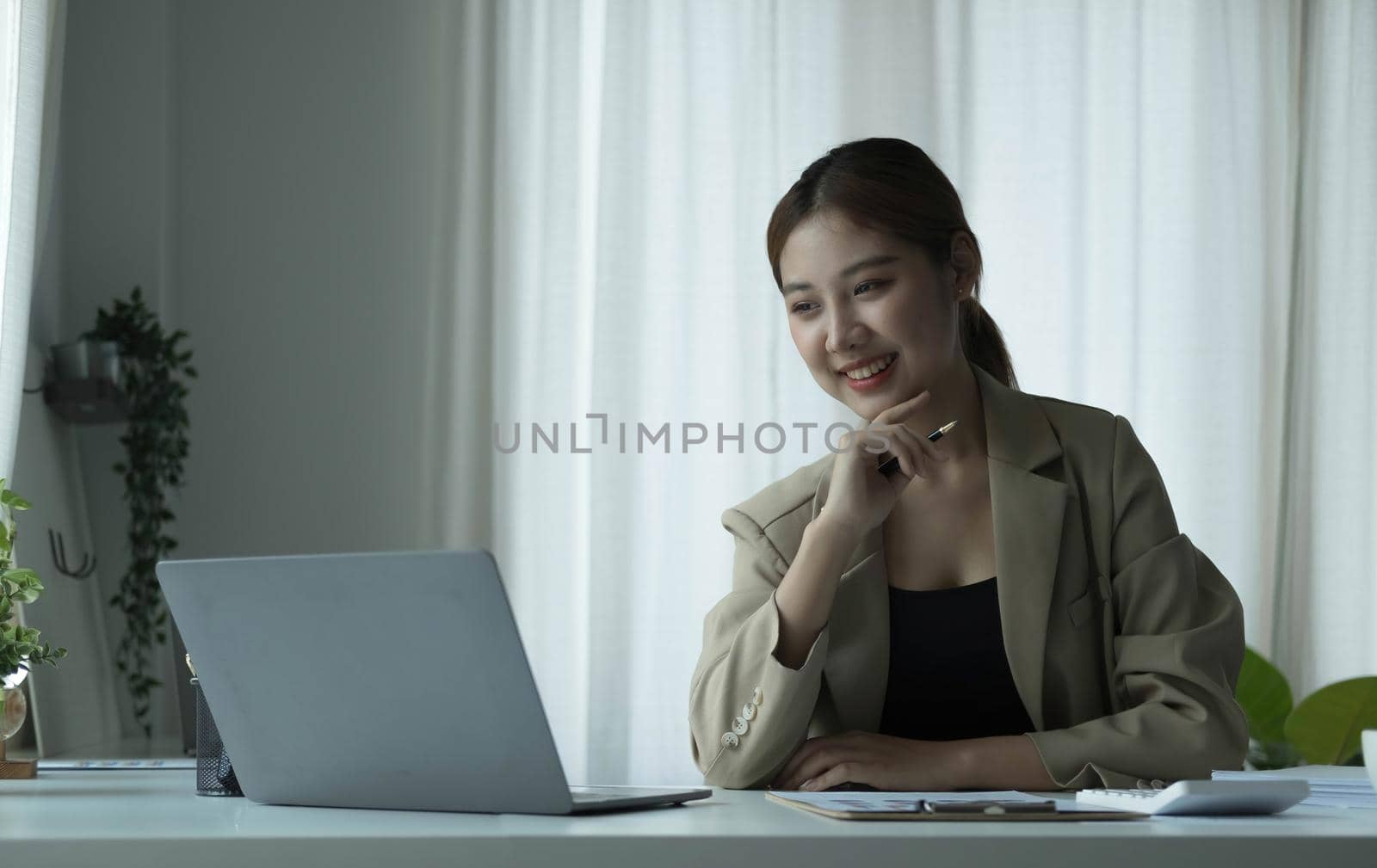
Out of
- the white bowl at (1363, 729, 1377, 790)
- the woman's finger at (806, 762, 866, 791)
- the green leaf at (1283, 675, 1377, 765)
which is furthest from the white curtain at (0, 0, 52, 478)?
the green leaf at (1283, 675, 1377, 765)

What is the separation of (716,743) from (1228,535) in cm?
245

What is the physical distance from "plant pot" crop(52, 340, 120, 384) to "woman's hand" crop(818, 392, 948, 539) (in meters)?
1.91

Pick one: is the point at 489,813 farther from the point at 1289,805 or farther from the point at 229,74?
the point at 229,74

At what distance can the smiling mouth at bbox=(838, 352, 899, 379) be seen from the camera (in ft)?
4.87

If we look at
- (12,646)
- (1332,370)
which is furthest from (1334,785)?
(1332,370)

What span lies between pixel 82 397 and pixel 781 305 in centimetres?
162

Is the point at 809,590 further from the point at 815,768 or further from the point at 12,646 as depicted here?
the point at 12,646

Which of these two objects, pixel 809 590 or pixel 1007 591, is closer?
pixel 809 590

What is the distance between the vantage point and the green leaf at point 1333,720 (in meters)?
2.98

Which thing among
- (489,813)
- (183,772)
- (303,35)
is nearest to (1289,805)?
(489,813)

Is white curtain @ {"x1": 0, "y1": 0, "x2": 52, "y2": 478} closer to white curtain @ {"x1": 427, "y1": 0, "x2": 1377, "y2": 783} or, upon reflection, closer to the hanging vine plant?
the hanging vine plant

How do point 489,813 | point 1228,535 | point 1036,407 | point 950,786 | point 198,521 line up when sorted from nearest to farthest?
point 489,813
point 950,786
point 1036,407
point 198,521
point 1228,535

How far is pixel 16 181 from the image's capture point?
2305 millimetres

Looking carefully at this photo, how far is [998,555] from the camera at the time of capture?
4.57 feet
